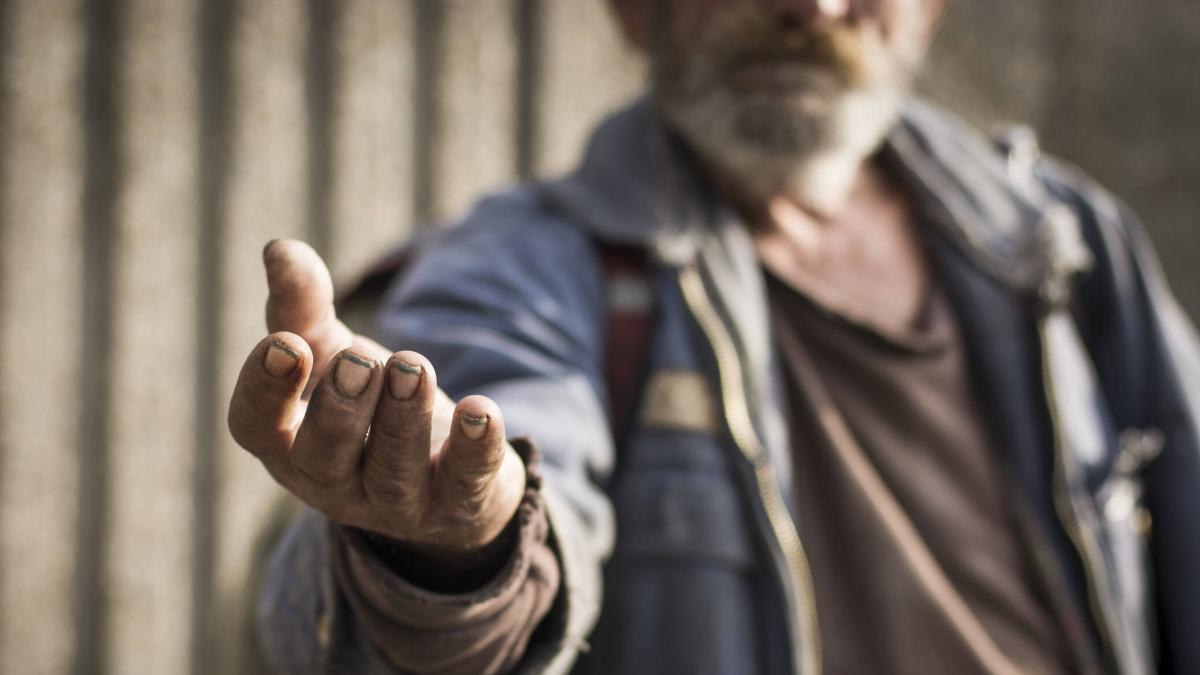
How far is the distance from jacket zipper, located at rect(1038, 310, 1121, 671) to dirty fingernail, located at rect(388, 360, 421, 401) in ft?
3.06

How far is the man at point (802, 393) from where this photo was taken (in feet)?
3.50

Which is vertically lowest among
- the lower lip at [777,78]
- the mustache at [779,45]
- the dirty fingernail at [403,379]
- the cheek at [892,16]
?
the dirty fingernail at [403,379]

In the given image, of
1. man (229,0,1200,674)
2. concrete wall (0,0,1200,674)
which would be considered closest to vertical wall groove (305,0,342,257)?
concrete wall (0,0,1200,674)

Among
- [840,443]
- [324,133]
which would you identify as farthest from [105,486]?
[840,443]

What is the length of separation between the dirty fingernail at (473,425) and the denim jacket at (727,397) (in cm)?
24

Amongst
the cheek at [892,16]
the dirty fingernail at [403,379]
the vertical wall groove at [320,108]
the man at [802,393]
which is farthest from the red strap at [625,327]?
the vertical wall groove at [320,108]

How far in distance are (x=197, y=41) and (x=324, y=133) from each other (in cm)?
25

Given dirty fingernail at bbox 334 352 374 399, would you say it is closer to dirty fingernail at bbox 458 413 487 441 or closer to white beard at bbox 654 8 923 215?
dirty fingernail at bbox 458 413 487 441

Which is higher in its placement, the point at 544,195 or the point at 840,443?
the point at 544,195

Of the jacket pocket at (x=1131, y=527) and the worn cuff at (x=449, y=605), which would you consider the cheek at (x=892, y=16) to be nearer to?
the jacket pocket at (x=1131, y=527)

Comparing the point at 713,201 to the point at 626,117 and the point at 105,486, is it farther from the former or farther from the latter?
the point at 105,486

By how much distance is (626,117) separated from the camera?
145cm

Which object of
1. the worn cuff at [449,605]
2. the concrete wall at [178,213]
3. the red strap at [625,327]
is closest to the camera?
the worn cuff at [449,605]

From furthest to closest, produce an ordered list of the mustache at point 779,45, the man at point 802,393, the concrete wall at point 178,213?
the concrete wall at point 178,213
the mustache at point 779,45
the man at point 802,393
